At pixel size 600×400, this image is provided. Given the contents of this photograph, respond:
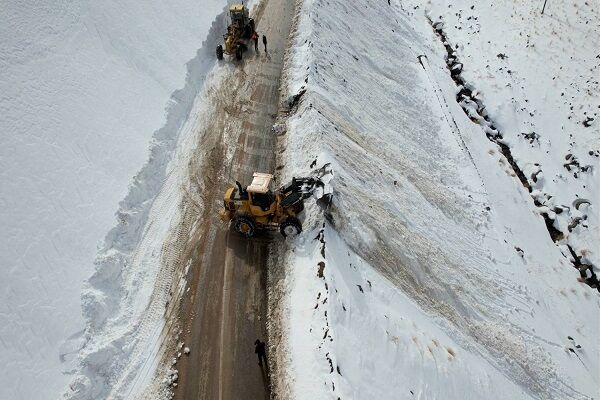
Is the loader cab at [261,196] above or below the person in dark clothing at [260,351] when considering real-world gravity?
above

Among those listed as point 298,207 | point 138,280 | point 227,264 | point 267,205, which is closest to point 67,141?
point 138,280

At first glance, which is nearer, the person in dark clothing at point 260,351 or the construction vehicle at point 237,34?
the person in dark clothing at point 260,351

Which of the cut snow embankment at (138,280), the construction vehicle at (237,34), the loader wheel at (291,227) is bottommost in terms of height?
the cut snow embankment at (138,280)

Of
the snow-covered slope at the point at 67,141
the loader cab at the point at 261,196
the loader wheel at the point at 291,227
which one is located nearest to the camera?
the snow-covered slope at the point at 67,141

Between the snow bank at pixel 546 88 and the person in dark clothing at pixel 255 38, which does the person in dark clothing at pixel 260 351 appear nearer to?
the snow bank at pixel 546 88

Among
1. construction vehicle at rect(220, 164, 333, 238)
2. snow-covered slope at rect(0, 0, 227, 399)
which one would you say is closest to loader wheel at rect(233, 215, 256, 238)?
construction vehicle at rect(220, 164, 333, 238)

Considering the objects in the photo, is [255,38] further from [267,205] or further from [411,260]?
[411,260]

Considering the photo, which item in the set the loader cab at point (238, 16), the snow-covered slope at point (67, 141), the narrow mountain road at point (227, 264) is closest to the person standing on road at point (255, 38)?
the loader cab at point (238, 16)

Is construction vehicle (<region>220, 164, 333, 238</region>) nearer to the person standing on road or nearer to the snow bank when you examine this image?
the person standing on road
